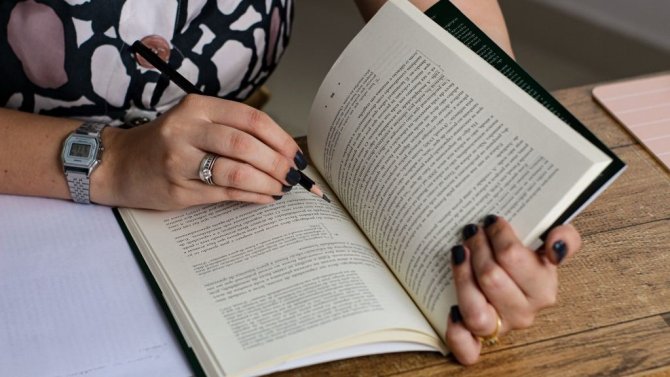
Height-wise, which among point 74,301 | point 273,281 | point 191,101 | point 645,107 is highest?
point 645,107

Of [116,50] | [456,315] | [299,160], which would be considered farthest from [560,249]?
[116,50]

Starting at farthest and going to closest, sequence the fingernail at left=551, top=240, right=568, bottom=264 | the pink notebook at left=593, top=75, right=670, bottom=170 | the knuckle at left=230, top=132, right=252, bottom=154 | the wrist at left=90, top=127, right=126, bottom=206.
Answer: the pink notebook at left=593, top=75, right=670, bottom=170, the wrist at left=90, top=127, right=126, bottom=206, the knuckle at left=230, top=132, right=252, bottom=154, the fingernail at left=551, top=240, right=568, bottom=264

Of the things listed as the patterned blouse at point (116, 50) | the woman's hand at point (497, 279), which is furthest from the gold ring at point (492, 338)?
the patterned blouse at point (116, 50)

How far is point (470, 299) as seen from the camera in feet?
2.81

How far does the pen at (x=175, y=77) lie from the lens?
1.02 metres

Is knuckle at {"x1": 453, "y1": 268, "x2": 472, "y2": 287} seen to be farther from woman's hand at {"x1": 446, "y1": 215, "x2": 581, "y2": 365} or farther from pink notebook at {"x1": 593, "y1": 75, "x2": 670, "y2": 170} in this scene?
pink notebook at {"x1": 593, "y1": 75, "x2": 670, "y2": 170}

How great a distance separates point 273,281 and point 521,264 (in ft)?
0.83

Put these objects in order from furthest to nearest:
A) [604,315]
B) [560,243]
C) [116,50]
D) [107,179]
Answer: [116,50]
[107,179]
[604,315]
[560,243]

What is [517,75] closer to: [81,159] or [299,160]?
[299,160]

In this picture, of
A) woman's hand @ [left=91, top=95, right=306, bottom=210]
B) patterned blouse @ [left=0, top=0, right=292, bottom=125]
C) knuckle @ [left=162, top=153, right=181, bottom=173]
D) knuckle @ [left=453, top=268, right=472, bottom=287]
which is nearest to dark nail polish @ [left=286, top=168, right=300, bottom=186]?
woman's hand @ [left=91, top=95, right=306, bottom=210]

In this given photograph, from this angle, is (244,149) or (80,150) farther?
(80,150)

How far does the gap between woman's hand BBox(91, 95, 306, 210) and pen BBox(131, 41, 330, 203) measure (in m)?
0.02

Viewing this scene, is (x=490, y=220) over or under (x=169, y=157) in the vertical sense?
over

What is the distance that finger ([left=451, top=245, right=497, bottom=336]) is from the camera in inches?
33.7
